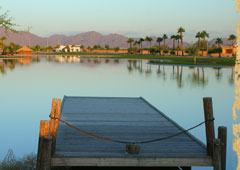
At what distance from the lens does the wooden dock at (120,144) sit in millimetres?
6531

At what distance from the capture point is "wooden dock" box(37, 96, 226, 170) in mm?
6531

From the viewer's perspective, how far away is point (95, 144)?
760cm

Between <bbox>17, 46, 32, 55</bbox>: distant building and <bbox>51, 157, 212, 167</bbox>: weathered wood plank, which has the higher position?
<bbox>17, 46, 32, 55</bbox>: distant building

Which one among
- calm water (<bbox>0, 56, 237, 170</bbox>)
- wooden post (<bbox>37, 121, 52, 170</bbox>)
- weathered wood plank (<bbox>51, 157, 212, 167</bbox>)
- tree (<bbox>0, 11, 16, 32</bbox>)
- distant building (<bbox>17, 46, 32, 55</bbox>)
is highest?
distant building (<bbox>17, 46, 32, 55</bbox>)

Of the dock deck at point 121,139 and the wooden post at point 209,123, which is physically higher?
the wooden post at point 209,123

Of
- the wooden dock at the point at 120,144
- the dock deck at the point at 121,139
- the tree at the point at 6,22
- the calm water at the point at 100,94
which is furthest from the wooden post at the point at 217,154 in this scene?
the tree at the point at 6,22

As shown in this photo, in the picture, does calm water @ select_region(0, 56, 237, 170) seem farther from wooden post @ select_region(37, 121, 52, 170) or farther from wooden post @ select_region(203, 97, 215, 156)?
wooden post @ select_region(37, 121, 52, 170)

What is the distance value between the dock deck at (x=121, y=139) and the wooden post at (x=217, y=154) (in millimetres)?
117

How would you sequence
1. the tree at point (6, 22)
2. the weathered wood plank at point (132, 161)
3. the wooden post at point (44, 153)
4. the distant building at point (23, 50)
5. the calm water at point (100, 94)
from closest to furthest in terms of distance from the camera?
the wooden post at point (44, 153) → the weathered wood plank at point (132, 161) → the tree at point (6, 22) → the calm water at point (100, 94) → the distant building at point (23, 50)

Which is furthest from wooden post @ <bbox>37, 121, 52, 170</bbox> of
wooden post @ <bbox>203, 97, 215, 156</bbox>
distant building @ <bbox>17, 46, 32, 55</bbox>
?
distant building @ <bbox>17, 46, 32, 55</bbox>

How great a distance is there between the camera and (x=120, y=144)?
7.61m

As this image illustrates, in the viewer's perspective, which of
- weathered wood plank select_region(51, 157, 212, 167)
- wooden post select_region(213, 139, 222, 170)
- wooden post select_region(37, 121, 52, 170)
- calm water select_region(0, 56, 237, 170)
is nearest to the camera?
wooden post select_region(37, 121, 52, 170)

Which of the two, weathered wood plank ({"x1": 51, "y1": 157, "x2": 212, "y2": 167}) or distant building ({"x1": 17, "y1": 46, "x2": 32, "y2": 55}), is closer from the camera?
weathered wood plank ({"x1": 51, "y1": 157, "x2": 212, "y2": 167})

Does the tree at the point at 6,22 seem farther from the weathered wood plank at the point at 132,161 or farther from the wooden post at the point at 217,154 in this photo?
the wooden post at the point at 217,154
